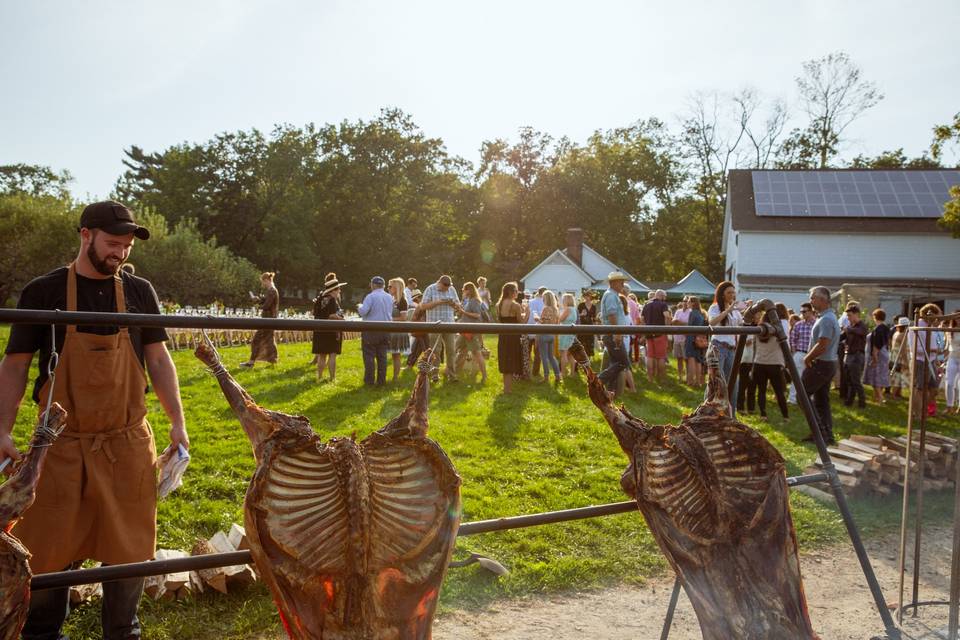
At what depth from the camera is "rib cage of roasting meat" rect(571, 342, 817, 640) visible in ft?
6.30

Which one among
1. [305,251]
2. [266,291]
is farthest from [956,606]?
[305,251]

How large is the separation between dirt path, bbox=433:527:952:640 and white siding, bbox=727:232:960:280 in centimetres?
2604

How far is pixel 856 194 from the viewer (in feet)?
95.5

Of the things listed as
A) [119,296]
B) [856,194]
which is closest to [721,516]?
[119,296]

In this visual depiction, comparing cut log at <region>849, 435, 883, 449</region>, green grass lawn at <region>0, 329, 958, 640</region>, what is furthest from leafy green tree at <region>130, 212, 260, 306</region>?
cut log at <region>849, 435, 883, 449</region>

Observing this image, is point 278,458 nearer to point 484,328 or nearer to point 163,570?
point 163,570

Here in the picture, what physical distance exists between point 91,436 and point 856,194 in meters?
33.0

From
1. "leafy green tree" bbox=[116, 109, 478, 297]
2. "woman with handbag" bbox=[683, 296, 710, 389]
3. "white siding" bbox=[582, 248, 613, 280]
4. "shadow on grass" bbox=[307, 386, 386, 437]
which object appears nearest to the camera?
"shadow on grass" bbox=[307, 386, 386, 437]

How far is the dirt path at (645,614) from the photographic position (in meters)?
3.58

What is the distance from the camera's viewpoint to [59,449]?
8.40 ft

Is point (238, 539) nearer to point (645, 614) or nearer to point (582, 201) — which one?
point (645, 614)

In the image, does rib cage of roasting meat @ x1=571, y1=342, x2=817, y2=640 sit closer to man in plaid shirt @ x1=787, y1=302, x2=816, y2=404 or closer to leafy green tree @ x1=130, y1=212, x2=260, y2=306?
man in plaid shirt @ x1=787, y1=302, x2=816, y2=404

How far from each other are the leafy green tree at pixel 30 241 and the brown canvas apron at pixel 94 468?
3290cm

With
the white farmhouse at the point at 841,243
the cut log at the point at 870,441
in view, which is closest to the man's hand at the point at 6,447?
the cut log at the point at 870,441
